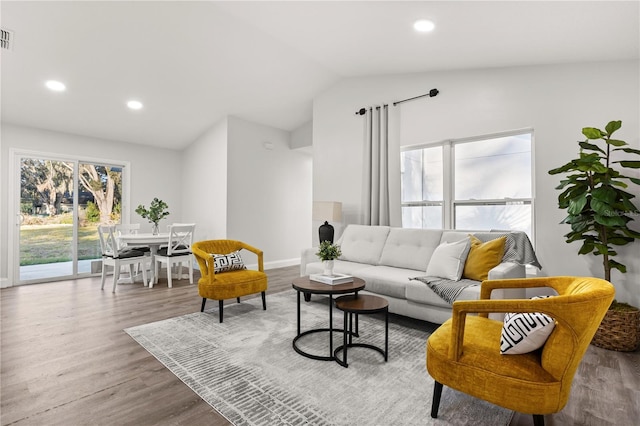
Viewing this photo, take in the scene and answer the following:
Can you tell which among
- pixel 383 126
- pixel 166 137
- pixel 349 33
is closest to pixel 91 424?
pixel 349 33

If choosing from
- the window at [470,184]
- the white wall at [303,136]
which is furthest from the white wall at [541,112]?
the white wall at [303,136]

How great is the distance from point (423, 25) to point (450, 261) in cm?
218

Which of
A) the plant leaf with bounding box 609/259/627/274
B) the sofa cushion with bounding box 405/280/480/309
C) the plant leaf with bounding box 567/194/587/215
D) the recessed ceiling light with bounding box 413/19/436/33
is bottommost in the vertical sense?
the sofa cushion with bounding box 405/280/480/309

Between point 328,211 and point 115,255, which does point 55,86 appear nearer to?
point 115,255

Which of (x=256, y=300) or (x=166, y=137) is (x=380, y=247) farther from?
(x=166, y=137)

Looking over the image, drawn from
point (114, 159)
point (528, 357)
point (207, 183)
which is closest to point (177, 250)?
point (207, 183)

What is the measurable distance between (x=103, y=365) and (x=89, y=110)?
4.01 m

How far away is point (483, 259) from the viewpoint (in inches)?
117

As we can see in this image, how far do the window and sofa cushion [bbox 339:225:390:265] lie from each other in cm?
68

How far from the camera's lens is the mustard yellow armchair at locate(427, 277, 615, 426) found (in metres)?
1.36

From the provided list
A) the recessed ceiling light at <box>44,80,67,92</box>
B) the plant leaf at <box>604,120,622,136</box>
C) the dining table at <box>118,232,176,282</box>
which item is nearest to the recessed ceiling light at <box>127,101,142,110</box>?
the recessed ceiling light at <box>44,80,67,92</box>

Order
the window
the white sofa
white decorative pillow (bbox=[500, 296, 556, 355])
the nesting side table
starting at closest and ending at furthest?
1. white decorative pillow (bbox=[500, 296, 556, 355])
2. the nesting side table
3. the white sofa
4. the window

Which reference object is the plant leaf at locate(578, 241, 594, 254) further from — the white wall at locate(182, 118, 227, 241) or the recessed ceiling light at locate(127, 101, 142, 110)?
the recessed ceiling light at locate(127, 101, 142, 110)

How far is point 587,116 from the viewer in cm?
322
